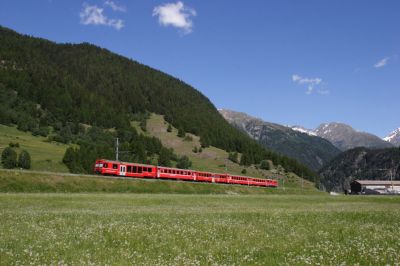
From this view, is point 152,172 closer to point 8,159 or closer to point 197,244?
point 8,159

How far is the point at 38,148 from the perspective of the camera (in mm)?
150250

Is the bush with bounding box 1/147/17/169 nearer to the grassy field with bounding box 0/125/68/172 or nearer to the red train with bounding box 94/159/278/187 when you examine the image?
the grassy field with bounding box 0/125/68/172

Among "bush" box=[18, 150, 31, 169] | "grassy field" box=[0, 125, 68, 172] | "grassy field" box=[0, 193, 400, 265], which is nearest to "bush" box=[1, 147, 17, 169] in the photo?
"bush" box=[18, 150, 31, 169]

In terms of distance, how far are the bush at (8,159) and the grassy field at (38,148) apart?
619 cm

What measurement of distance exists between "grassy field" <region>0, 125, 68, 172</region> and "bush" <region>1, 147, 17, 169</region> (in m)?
6.19

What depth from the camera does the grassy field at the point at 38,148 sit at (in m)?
128

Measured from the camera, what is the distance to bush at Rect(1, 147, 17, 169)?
384 feet

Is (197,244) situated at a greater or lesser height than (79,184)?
greater

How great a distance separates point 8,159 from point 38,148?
3313cm

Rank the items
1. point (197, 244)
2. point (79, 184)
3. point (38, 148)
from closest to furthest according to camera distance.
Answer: point (197, 244) → point (79, 184) → point (38, 148)

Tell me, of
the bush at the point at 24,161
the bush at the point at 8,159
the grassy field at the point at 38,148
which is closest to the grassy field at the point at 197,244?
the bush at the point at 8,159

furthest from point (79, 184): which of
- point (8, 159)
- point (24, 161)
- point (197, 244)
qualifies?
point (8, 159)

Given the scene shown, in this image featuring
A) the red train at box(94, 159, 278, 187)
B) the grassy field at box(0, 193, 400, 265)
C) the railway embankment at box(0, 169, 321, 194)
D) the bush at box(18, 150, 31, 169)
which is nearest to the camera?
the grassy field at box(0, 193, 400, 265)

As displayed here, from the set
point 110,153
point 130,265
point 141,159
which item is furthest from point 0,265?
point 141,159
